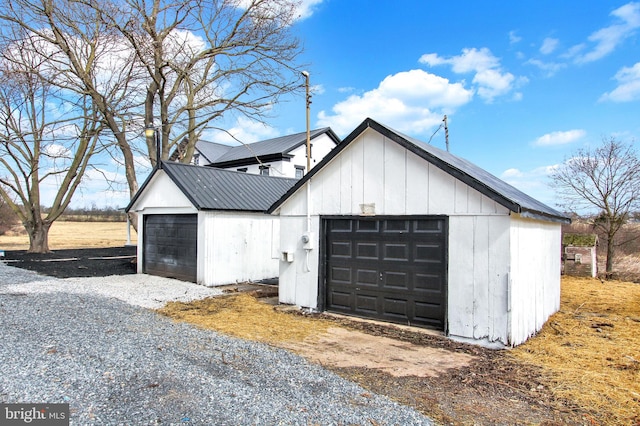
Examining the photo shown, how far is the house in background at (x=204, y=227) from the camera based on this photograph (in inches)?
455

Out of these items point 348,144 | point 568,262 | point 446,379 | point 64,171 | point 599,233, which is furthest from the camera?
point 64,171

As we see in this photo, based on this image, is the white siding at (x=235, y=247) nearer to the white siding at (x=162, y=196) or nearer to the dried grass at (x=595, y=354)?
the white siding at (x=162, y=196)

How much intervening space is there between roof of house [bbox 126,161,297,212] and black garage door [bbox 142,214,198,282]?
2.47ft

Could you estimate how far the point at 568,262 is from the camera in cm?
1451

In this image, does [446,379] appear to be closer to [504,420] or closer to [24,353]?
[504,420]

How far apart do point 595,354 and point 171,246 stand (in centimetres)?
1117

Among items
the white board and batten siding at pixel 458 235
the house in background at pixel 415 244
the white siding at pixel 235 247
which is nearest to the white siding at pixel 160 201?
the white siding at pixel 235 247

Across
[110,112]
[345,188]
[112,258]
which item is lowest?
[112,258]

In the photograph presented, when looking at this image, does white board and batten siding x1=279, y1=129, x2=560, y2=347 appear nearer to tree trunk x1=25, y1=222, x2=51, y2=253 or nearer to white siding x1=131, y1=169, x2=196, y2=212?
white siding x1=131, y1=169, x2=196, y2=212

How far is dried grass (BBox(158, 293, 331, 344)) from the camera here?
Answer: 638 centimetres

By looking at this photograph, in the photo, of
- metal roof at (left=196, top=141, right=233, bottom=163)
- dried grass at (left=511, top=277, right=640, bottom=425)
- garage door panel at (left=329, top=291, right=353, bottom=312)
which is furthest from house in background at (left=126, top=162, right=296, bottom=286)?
metal roof at (left=196, top=141, right=233, bottom=163)

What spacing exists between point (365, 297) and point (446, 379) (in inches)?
120

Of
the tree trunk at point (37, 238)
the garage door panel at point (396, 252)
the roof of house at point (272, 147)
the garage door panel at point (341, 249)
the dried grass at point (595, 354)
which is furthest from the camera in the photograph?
the roof of house at point (272, 147)

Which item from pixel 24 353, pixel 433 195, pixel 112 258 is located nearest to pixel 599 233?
pixel 433 195
